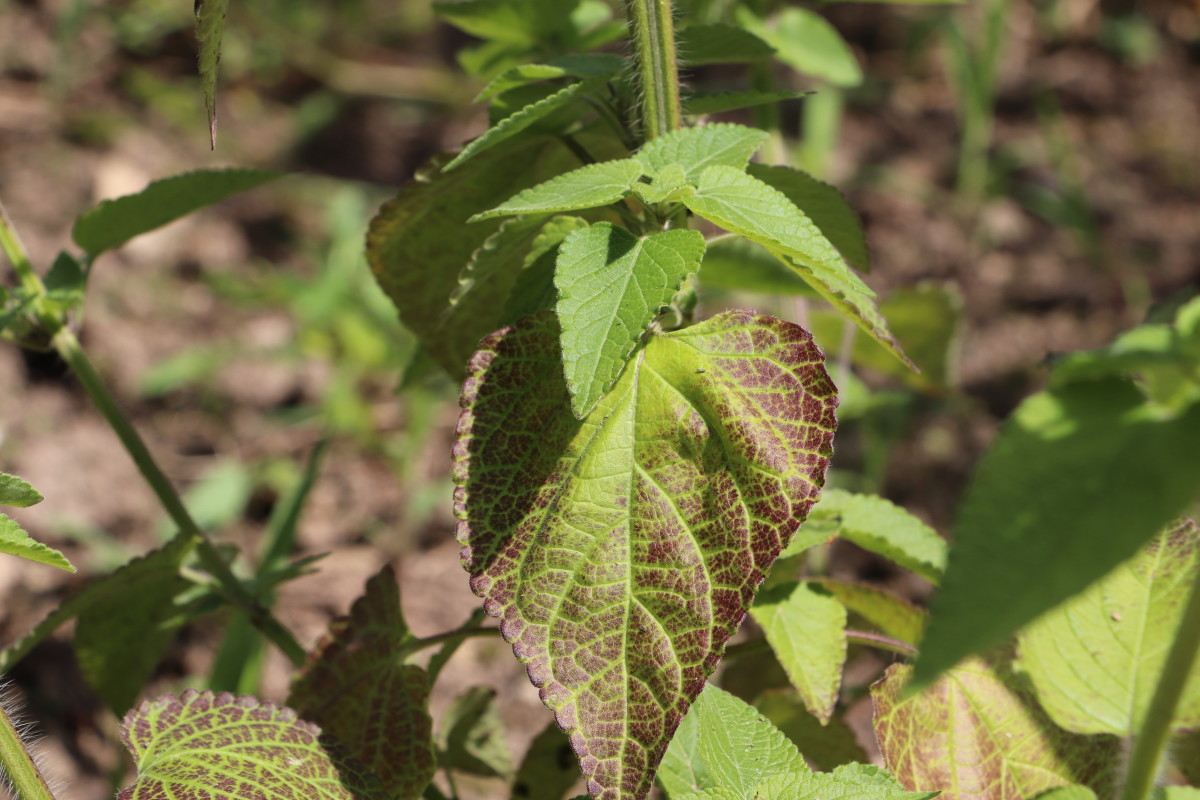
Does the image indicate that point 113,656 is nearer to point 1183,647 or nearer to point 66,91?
point 1183,647

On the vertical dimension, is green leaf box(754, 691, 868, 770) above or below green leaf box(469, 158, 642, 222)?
below

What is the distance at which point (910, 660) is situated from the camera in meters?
1.17

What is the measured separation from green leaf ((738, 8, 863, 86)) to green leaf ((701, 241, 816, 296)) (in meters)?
0.29

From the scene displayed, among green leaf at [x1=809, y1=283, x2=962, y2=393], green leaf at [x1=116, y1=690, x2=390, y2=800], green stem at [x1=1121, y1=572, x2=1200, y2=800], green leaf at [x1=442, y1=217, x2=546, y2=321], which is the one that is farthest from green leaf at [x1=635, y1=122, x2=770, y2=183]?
green leaf at [x1=809, y1=283, x2=962, y2=393]

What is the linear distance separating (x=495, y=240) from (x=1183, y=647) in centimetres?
60

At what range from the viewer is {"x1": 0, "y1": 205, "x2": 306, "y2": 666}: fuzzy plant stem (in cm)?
119

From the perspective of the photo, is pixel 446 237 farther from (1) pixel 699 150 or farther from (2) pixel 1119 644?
(2) pixel 1119 644

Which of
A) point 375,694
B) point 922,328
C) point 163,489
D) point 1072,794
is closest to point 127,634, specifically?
point 163,489

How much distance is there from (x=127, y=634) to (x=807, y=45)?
1134mm

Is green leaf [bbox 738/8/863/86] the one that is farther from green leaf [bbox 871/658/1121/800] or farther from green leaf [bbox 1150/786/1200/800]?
green leaf [bbox 1150/786/1200/800]

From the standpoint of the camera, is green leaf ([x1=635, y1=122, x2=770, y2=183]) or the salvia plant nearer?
the salvia plant

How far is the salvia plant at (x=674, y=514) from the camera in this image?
2.11 ft

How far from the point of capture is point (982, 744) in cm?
108

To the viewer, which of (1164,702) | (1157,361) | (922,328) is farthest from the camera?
(922,328)
